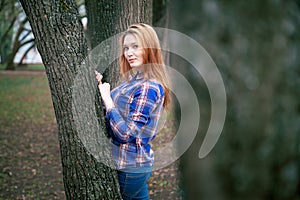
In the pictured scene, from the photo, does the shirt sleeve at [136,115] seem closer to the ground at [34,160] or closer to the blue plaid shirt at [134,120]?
the blue plaid shirt at [134,120]

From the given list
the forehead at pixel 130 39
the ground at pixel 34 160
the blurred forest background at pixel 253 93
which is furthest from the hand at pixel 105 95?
the blurred forest background at pixel 253 93

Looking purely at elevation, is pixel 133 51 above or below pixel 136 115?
above

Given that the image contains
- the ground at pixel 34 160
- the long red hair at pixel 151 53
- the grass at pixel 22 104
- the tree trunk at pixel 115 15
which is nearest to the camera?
the long red hair at pixel 151 53

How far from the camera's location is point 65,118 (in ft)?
7.98

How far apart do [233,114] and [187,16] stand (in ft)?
0.81

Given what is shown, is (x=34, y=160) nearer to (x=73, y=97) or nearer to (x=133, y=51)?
(x=73, y=97)

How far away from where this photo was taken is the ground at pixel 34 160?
510 centimetres

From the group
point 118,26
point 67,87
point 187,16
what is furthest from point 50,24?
point 187,16

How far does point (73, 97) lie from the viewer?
243 centimetres

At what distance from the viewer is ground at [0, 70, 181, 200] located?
16.7ft

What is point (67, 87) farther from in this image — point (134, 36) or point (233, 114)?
point (233, 114)

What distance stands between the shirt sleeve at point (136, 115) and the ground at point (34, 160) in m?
0.50

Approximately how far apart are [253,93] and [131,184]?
196 centimetres

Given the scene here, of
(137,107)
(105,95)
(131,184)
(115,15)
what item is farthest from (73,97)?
(115,15)
